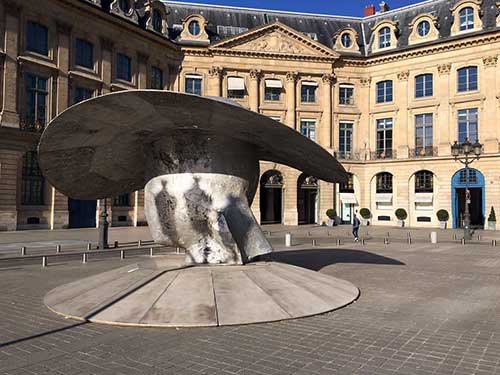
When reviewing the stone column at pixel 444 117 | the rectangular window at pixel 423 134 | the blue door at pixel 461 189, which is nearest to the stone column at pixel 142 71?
the rectangular window at pixel 423 134

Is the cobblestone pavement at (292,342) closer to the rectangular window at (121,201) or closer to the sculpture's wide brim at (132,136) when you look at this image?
the sculpture's wide brim at (132,136)

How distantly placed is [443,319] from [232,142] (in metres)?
5.05

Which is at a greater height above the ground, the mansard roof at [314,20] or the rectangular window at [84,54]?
the mansard roof at [314,20]

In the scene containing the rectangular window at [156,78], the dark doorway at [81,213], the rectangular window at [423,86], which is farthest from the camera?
the rectangular window at [423,86]

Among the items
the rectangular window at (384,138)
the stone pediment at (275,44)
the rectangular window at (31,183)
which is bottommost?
the rectangular window at (31,183)

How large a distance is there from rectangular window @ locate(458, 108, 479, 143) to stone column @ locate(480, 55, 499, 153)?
0.55 meters

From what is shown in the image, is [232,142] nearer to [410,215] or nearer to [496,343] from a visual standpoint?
[496,343]

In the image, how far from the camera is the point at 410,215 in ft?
135

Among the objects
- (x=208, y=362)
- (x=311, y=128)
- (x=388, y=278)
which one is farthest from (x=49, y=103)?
(x=208, y=362)

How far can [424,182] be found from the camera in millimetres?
41094

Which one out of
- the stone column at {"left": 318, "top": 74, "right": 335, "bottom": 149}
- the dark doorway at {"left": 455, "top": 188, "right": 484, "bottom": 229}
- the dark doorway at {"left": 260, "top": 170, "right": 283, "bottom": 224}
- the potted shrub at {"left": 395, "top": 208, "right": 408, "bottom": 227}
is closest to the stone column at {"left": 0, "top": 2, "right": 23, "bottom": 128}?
the dark doorway at {"left": 260, "top": 170, "right": 283, "bottom": 224}

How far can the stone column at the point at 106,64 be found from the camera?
35.1 metres

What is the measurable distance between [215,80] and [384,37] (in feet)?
56.8

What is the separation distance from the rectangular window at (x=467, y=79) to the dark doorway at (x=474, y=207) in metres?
8.85
